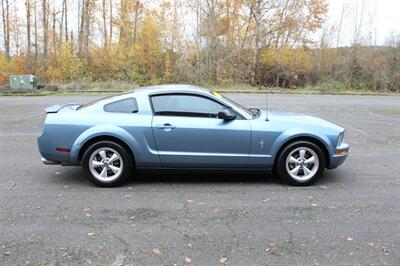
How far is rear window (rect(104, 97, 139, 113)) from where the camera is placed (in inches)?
222

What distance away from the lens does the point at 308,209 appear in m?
4.74

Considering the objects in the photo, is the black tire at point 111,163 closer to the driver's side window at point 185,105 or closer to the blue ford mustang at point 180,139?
the blue ford mustang at point 180,139

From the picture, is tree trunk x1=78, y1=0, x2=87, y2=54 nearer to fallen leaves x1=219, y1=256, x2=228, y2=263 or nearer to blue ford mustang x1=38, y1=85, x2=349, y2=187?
blue ford mustang x1=38, y1=85, x2=349, y2=187

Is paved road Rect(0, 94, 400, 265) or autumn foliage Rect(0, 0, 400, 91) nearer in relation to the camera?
paved road Rect(0, 94, 400, 265)

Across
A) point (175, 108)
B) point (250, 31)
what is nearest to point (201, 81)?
point (250, 31)

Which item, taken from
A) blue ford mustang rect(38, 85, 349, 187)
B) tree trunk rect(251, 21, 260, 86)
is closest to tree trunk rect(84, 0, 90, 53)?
tree trunk rect(251, 21, 260, 86)

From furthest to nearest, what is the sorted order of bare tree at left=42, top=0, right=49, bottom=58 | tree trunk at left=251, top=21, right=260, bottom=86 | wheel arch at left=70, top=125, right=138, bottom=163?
bare tree at left=42, top=0, right=49, bottom=58 < tree trunk at left=251, top=21, right=260, bottom=86 < wheel arch at left=70, top=125, right=138, bottom=163

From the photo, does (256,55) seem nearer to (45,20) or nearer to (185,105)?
(45,20)

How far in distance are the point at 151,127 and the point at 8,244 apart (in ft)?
7.86

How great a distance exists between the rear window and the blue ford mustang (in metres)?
0.01

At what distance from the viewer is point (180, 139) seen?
5492 millimetres

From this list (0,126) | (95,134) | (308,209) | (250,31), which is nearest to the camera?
(308,209)

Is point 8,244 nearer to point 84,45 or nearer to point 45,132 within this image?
point 45,132

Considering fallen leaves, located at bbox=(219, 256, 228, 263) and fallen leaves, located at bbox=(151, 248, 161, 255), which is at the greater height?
fallen leaves, located at bbox=(219, 256, 228, 263)
